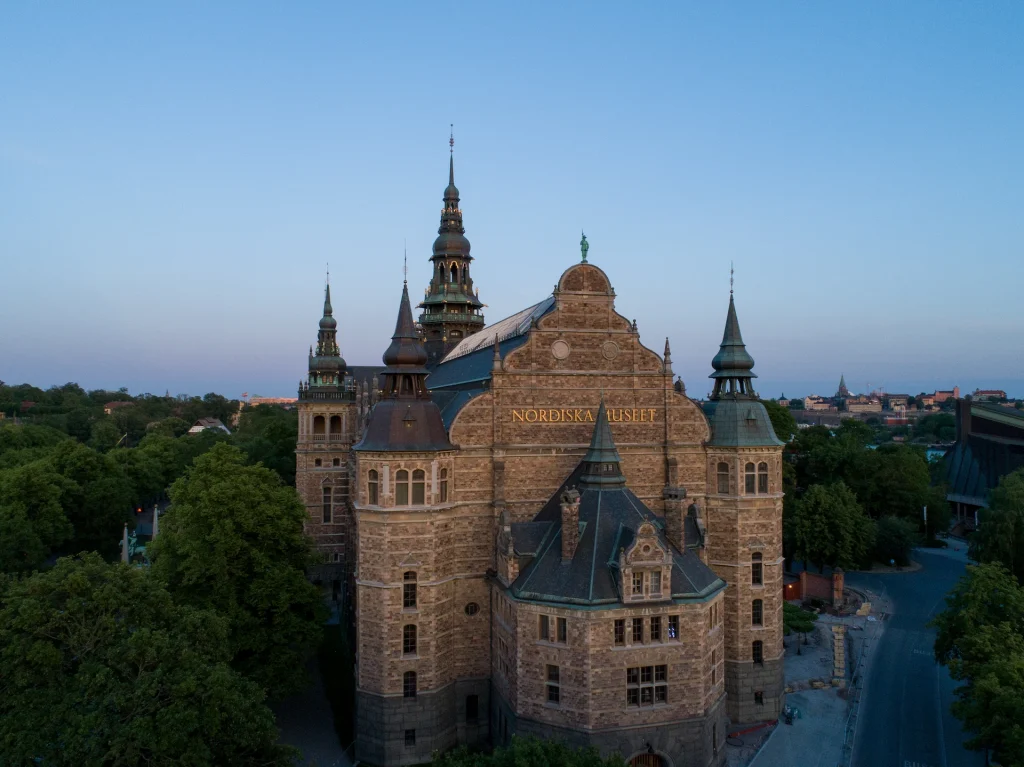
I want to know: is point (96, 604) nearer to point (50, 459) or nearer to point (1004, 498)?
→ point (50, 459)

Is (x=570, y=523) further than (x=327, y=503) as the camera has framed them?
No

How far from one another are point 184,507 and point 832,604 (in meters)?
45.8

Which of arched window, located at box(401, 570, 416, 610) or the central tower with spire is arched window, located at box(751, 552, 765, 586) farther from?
the central tower with spire

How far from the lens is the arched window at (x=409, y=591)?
30734mm

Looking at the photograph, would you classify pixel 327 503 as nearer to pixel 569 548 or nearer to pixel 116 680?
pixel 569 548

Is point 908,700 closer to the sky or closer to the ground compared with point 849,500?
closer to the ground

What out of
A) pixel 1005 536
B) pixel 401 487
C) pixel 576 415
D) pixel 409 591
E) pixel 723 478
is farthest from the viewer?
pixel 1005 536

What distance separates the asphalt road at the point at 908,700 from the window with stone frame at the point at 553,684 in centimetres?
1362

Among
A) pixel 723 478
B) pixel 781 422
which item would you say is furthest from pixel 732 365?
pixel 781 422

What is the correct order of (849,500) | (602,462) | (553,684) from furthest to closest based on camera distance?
(849,500) → (602,462) → (553,684)

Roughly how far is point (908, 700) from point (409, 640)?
1046 inches

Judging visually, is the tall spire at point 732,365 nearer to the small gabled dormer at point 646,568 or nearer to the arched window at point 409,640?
the small gabled dormer at point 646,568

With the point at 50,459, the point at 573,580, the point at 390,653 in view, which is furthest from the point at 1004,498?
the point at 50,459

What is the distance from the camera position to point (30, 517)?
54.2 metres
